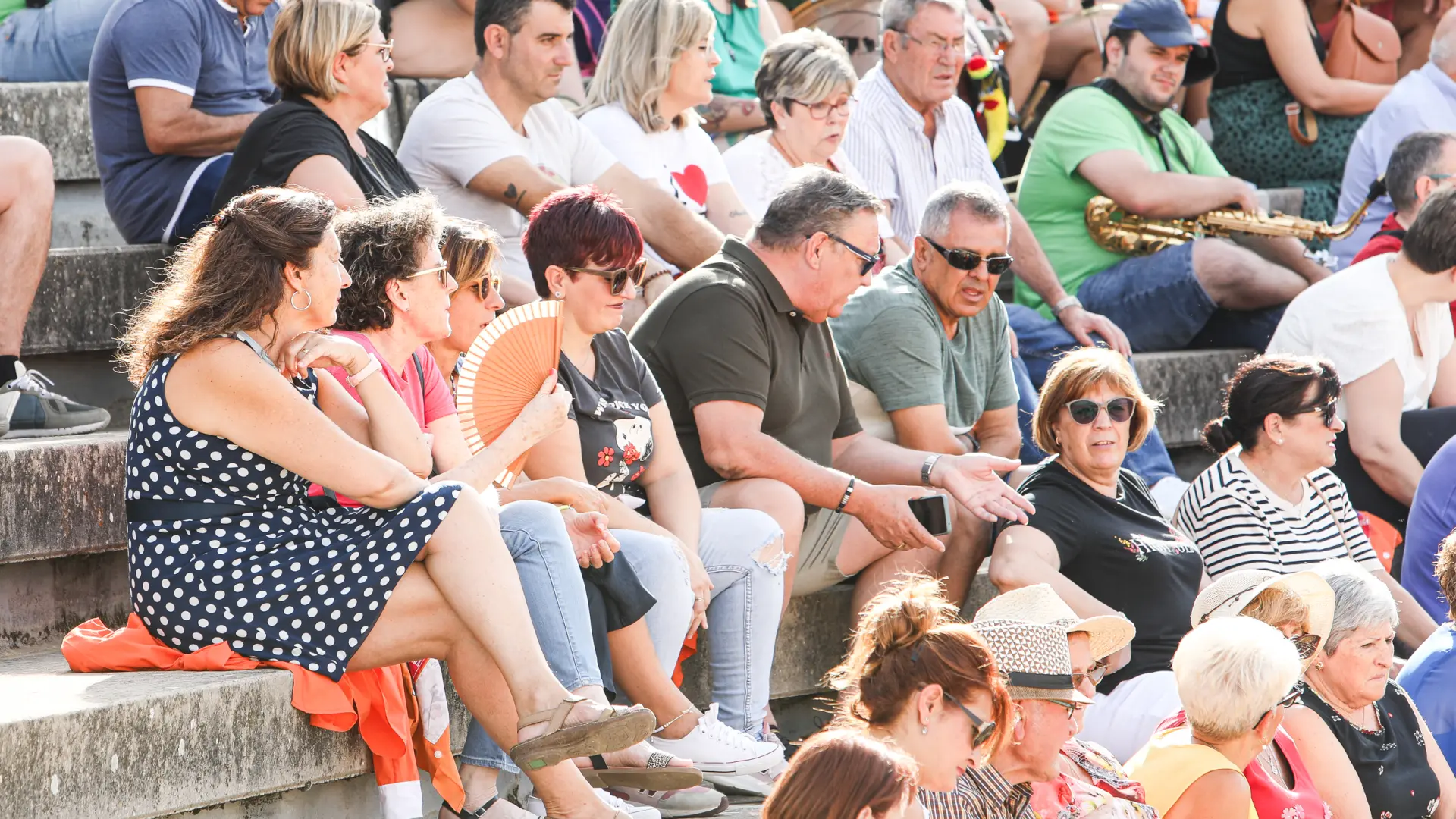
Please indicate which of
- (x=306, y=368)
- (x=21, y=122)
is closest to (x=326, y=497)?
(x=306, y=368)

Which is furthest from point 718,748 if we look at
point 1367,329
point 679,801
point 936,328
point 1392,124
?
point 1392,124

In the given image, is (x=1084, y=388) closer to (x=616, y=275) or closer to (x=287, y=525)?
(x=616, y=275)

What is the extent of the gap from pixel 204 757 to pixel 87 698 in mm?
227

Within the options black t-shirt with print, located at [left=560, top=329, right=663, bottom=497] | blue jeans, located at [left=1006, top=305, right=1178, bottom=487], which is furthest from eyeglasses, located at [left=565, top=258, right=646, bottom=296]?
blue jeans, located at [left=1006, top=305, right=1178, bottom=487]

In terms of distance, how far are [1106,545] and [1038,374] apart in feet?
5.67

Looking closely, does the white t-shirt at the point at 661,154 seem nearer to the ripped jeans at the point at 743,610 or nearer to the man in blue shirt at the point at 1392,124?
the ripped jeans at the point at 743,610

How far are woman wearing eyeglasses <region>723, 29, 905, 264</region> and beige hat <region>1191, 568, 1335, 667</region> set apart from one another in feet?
6.85

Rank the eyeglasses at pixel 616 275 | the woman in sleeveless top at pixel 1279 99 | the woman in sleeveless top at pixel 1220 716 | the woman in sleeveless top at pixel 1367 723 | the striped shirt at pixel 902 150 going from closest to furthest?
the woman in sleeveless top at pixel 1220 716 < the woman in sleeveless top at pixel 1367 723 < the eyeglasses at pixel 616 275 < the striped shirt at pixel 902 150 < the woman in sleeveless top at pixel 1279 99

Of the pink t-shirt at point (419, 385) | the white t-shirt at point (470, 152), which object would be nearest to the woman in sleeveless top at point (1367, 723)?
the pink t-shirt at point (419, 385)

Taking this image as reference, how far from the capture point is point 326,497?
11.0 feet

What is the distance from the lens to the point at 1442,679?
417 cm

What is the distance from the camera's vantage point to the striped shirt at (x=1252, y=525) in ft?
15.2

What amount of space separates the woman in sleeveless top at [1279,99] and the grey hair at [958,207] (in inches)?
121

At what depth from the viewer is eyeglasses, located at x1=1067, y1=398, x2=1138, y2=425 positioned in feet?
14.1
